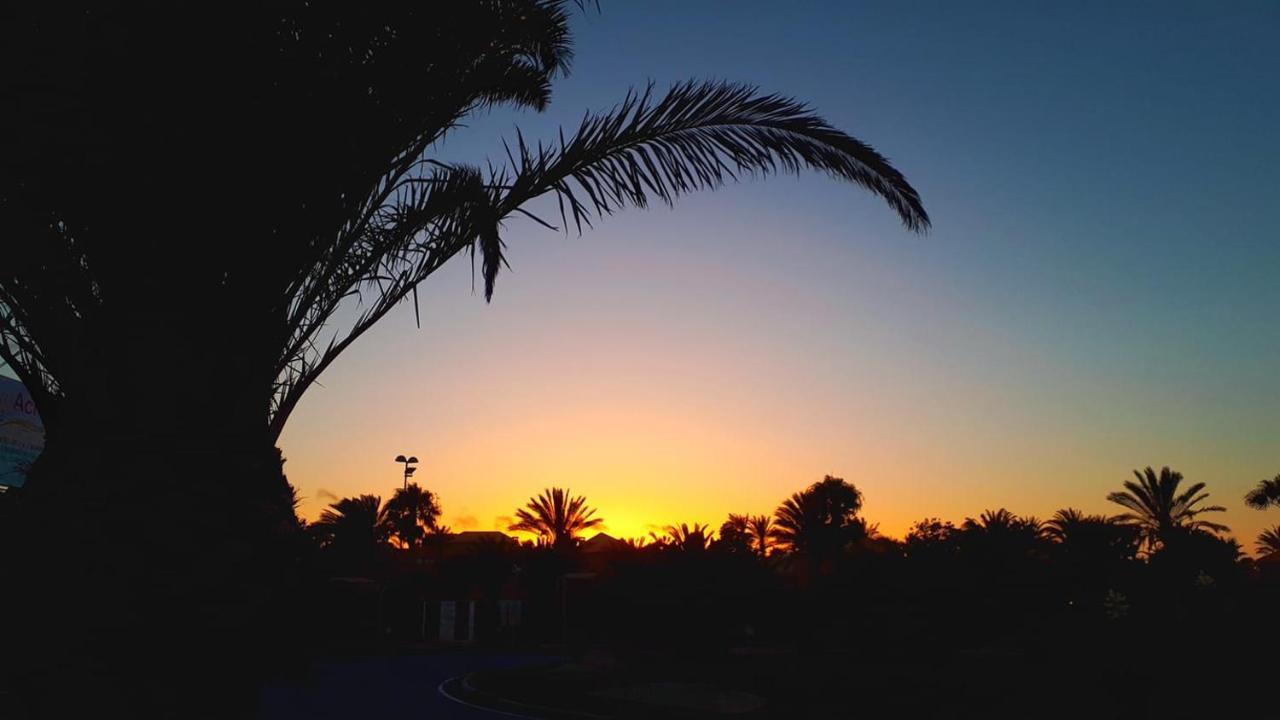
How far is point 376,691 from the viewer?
1984cm

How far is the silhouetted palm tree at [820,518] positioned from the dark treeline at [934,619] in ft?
81.7

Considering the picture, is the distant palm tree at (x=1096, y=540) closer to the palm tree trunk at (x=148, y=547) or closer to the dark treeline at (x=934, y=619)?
the dark treeline at (x=934, y=619)

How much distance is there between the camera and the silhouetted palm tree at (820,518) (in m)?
65.2

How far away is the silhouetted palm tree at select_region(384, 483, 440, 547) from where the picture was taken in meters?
72.0

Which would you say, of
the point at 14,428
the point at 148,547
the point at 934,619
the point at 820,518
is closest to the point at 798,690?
the point at 934,619

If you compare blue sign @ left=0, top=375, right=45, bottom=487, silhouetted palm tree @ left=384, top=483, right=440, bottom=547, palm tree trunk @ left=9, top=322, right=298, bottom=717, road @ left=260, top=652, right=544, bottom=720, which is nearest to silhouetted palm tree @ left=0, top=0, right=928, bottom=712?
palm tree trunk @ left=9, top=322, right=298, bottom=717

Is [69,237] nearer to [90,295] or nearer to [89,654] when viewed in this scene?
[90,295]

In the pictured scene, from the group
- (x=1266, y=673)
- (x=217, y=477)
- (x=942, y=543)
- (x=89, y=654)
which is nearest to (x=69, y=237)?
(x=217, y=477)

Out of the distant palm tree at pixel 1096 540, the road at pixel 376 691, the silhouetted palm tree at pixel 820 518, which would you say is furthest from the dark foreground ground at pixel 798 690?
the silhouetted palm tree at pixel 820 518

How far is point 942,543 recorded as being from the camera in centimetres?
2709

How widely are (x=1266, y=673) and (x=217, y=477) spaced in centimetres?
1960

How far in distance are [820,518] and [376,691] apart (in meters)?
51.2

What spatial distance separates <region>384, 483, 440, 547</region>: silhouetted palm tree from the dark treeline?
28.1m

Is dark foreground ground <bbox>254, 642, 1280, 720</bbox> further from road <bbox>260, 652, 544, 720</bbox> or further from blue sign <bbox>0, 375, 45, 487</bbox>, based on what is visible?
blue sign <bbox>0, 375, 45, 487</bbox>
